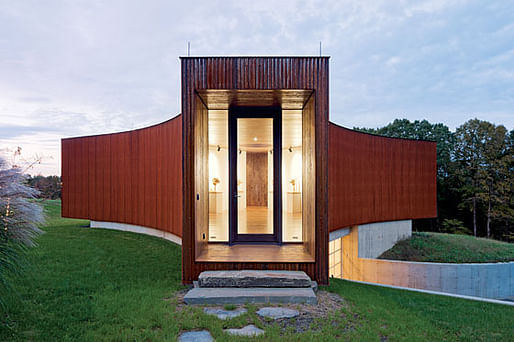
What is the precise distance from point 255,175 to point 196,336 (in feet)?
18.4

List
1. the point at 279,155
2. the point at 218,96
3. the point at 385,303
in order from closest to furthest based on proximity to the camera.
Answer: the point at 385,303 → the point at 218,96 → the point at 279,155

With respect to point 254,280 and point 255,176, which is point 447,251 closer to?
point 255,176

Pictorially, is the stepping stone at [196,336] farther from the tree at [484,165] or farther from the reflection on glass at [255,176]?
the tree at [484,165]

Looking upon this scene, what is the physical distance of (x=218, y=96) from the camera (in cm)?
493

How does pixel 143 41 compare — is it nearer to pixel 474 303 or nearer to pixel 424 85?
pixel 474 303

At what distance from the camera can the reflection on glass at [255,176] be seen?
6.23 metres

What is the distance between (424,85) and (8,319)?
43.3 m

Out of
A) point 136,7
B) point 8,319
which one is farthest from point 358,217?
point 136,7

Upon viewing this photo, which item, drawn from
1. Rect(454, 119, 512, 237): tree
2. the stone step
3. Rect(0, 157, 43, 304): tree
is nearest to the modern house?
the stone step

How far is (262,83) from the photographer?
4.52 meters

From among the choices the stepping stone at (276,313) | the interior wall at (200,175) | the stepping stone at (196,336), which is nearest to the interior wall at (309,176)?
the stepping stone at (276,313)

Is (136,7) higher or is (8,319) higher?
(136,7)

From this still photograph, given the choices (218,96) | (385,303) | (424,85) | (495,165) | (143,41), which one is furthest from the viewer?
(424,85)

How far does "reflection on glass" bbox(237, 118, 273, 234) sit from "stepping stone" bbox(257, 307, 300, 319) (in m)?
2.56
